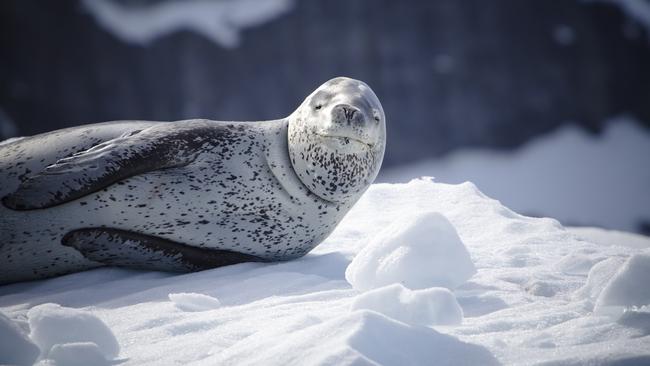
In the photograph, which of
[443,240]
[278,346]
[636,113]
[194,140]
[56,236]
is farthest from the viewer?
[636,113]

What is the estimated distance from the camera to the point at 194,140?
319cm

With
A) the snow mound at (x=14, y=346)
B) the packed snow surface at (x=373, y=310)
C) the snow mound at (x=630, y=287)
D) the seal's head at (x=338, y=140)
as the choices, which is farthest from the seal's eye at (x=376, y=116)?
the snow mound at (x=14, y=346)

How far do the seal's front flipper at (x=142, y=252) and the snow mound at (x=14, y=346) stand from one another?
1.37 meters

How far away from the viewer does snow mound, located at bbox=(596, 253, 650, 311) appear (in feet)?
5.88

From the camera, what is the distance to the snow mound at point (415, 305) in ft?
5.93

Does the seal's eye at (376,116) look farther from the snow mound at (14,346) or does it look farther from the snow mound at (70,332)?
the snow mound at (14,346)

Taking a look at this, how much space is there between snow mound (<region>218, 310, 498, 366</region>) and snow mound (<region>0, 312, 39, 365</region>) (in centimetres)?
60

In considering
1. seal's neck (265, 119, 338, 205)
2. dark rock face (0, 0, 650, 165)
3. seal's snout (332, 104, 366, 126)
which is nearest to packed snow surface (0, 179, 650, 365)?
seal's neck (265, 119, 338, 205)

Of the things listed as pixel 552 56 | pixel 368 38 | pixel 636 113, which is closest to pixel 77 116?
pixel 368 38

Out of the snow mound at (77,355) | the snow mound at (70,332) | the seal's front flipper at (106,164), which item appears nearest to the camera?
the snow mound at (77,355)

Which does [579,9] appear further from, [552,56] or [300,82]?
[300,82]

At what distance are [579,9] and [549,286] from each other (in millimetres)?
16892

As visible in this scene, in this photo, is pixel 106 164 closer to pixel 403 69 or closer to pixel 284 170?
pixel 284 170

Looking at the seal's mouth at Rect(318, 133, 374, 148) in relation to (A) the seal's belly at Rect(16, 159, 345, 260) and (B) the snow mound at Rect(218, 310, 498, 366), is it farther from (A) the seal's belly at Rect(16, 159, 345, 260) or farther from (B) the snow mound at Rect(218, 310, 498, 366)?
(B) the snow mound at Rect(218, 310, 498, 366)
